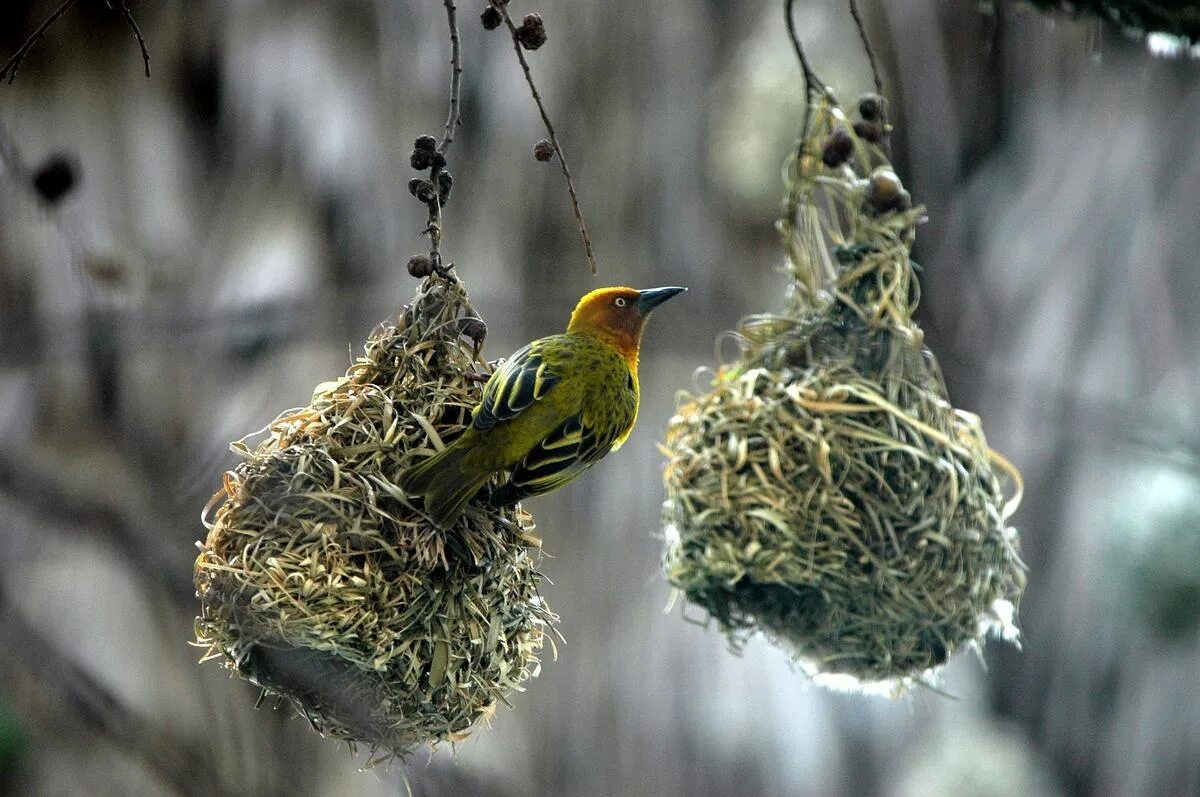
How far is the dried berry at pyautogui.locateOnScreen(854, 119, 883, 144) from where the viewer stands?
223 cm

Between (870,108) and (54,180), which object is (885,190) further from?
(54,180)

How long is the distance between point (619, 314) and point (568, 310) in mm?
2735

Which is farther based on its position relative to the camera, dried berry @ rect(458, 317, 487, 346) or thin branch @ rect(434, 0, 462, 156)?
dried berry @ rect(458, 317, 487, 346)

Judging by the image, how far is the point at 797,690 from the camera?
5410 mm

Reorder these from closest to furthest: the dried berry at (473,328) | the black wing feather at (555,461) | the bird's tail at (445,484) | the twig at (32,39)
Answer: the twig at (32,39)
the bird's tail at (445,484)
the black wing feather at (555,461)
the dried berry at (473,328)

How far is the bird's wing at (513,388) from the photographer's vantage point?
2227 mm

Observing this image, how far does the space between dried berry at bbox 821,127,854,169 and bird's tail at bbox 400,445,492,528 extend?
0.84 m

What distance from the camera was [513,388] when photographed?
228 centimetres

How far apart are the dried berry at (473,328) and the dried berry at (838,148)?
0.73 meters

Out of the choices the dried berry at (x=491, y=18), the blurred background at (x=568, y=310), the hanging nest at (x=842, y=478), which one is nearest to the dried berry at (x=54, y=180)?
the blurred background at (x=568, y=310)

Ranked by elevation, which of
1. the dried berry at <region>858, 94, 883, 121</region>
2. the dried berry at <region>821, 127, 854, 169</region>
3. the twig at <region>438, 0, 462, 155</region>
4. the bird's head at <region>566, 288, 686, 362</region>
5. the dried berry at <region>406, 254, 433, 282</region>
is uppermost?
the twig at <region>438, 0, 462, 155</region>

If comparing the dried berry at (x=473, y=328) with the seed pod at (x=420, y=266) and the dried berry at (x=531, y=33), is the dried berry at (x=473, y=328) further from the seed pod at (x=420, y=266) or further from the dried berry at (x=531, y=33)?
the dried berry at (x=531, y=33)

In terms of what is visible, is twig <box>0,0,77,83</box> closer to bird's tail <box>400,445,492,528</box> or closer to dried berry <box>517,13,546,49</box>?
dried berry <box>517,13,546,49</box>

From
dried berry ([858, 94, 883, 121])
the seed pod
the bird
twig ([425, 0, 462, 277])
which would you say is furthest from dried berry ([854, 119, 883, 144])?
the seed pod
